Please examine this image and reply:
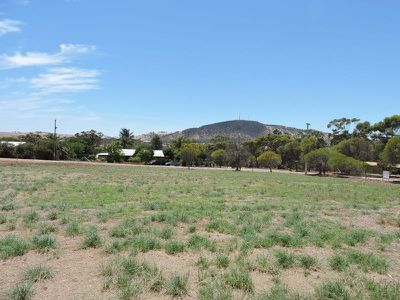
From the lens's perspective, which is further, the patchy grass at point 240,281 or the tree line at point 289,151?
the tree line at point 289,151

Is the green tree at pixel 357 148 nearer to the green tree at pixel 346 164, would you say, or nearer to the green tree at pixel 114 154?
the green tree at pixel 346 164

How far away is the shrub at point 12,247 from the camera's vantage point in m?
7.27

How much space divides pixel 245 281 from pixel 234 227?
182 inches

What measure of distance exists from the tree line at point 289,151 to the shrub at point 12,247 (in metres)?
50.2

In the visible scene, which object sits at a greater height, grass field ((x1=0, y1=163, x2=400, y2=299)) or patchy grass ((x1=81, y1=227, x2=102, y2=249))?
patchy grass ((x1=81, y1=227, x2=102, y2=249))

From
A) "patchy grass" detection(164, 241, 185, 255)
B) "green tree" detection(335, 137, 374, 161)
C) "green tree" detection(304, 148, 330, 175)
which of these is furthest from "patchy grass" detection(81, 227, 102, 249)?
"green tree" detection(335, 137, 374, 161)

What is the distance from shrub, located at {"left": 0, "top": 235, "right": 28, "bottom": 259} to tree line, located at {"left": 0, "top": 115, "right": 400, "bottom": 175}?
165 feet

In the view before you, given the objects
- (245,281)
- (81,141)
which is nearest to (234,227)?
(245,281)

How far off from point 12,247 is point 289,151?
268ft

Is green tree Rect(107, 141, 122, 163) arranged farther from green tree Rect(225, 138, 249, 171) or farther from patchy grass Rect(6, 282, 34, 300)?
patchy grass Rect(6, 282, 34, 300)

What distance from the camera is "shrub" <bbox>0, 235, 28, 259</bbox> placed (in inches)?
286

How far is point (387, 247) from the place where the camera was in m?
9.19

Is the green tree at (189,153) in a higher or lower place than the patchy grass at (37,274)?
higher

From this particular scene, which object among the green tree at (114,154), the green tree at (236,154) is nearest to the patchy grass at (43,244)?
the green tree at (236,154)
